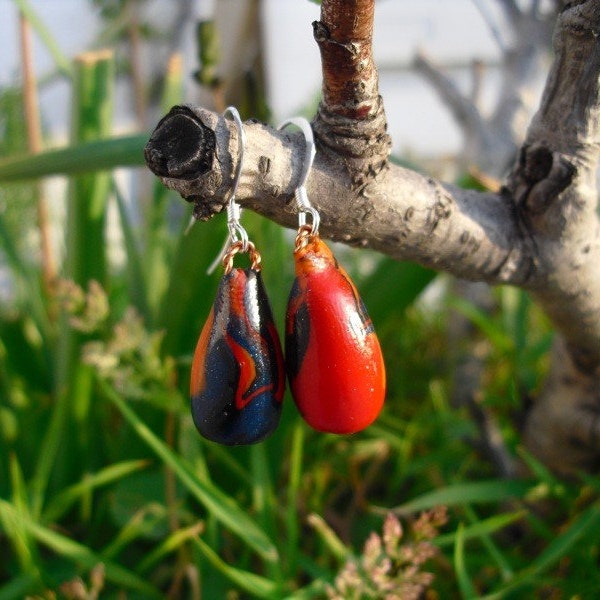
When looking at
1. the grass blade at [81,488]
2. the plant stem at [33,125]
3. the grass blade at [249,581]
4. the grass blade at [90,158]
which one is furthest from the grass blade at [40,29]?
the grass blade at [249,581]

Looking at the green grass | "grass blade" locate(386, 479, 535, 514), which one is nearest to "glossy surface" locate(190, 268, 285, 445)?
the green grass

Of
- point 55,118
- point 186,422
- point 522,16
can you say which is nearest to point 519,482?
point 186,422

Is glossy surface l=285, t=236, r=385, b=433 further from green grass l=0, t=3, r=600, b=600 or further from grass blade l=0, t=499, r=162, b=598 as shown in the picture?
grass blade l=0, t=499, r=162, b=598

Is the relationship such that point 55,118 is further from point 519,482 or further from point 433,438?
point 519,482

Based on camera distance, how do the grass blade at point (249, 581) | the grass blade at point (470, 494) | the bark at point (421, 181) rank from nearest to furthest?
the bark at point (421, 181) → the grass blade at point (249, 581) → the grass blade at point (470, 494)

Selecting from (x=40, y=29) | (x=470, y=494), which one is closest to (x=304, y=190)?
(x=470, y=494)

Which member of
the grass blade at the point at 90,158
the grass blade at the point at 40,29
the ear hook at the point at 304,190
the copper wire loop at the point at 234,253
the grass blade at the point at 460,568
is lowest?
the grass blade at the point at 460,568

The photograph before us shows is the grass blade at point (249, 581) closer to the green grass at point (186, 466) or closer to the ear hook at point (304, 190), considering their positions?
the green grass at point (186, 466)
